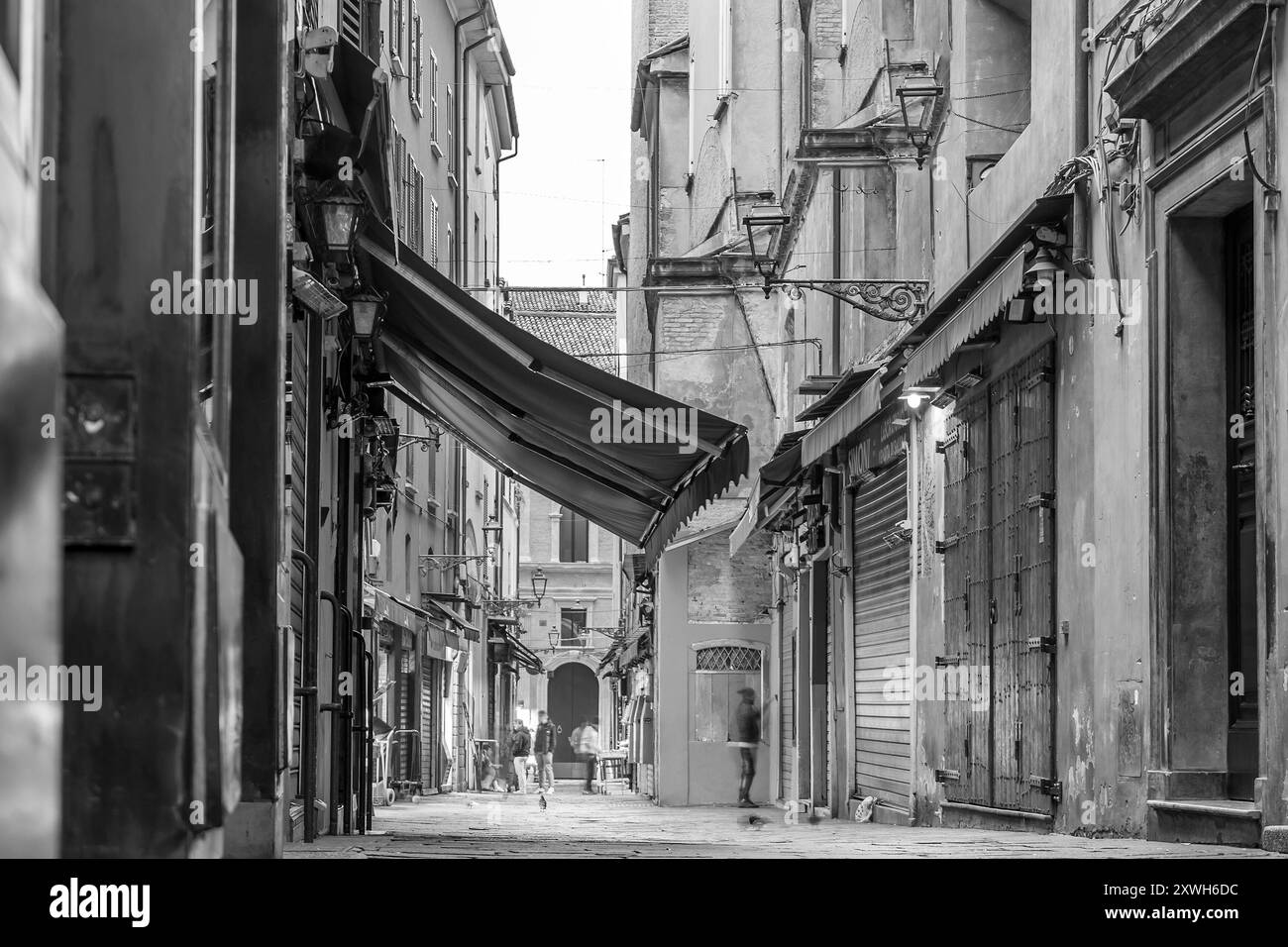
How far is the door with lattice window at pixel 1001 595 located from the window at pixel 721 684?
11.5 meters

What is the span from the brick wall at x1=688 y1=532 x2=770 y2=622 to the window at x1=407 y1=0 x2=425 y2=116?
809cm

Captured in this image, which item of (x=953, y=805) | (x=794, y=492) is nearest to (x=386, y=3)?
(x=794, y=492)

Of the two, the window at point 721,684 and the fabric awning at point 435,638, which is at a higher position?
the fabric awning at point 435,638

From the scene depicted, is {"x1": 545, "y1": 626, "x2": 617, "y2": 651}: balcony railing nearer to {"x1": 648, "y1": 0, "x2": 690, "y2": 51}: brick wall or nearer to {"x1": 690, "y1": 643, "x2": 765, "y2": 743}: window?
{"x1": 648, "y1": 0, "x2": 690, "y2": 51}: brick wall

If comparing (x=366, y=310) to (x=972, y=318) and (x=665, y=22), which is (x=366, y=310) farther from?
(x=665, y=22)

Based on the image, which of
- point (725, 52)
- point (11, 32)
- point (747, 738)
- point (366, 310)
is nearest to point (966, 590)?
point (366, 310)

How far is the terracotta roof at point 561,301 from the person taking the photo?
7269cm

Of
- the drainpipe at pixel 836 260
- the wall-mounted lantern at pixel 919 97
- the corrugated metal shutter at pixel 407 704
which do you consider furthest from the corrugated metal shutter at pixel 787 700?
the wall-mounted lantern at pixel 919 97

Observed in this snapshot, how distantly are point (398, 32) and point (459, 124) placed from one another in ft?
34.1

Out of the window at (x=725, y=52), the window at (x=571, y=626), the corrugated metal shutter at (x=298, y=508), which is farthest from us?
the window at (x=571, y=626)

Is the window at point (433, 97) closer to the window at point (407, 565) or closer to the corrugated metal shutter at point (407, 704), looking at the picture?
the window at point (407, 565)

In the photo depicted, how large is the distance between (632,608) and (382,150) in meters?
37.8
